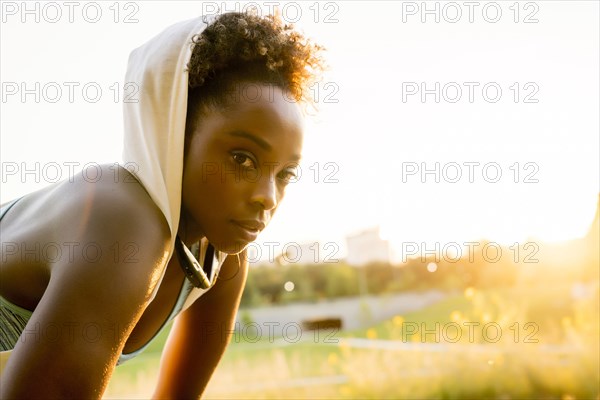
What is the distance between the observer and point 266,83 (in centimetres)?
131

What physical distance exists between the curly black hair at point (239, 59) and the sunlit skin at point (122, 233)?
0.04 m

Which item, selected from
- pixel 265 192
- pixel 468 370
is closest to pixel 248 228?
pixel 265 192

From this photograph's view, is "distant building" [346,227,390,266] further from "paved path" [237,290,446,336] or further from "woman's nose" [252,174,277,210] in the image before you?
"woman's nose" [252,174,277,210]

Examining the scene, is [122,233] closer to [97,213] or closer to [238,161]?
[97,213]

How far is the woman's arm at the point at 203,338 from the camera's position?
1771 millimetres

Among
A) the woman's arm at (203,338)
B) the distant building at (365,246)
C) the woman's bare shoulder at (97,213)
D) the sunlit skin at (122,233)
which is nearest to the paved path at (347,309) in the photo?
the distant building at (365,246)

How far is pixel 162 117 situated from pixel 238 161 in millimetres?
168

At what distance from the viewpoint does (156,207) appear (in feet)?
3.71

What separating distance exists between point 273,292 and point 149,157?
1587cm

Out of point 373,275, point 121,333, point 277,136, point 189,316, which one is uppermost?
point 277,136

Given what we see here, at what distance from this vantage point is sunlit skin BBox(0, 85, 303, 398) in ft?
3.07

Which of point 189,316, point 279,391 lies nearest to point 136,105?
point 189,316

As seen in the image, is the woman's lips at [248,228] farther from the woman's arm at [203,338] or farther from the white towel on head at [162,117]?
the woman's arm at [203,338]

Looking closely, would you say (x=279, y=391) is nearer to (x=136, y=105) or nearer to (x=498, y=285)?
(x=136, y=105)
